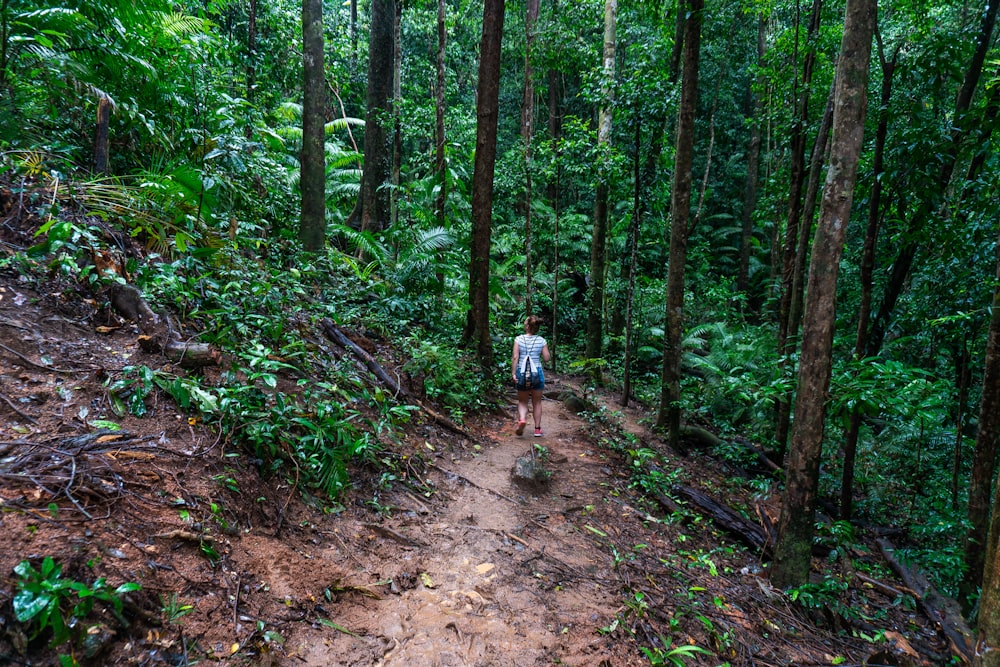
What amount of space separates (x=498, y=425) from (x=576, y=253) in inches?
479

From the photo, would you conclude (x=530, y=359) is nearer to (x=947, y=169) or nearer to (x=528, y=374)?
(x=528, y=374)

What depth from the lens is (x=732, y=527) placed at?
5.90 meters

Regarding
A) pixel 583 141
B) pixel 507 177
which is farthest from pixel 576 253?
pixel 583 141

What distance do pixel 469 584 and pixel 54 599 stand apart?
243 cm

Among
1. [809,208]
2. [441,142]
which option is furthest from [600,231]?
[809,208]

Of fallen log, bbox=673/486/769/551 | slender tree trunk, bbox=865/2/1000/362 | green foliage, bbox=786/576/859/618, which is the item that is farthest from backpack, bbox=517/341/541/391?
slender tree trunk, bbox=865/2/1000/362

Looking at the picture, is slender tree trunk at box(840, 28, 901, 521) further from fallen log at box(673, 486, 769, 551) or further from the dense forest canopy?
fallen log at box(673, 486, 769, 551)

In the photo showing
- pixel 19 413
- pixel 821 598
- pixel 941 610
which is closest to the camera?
pixel 19 413

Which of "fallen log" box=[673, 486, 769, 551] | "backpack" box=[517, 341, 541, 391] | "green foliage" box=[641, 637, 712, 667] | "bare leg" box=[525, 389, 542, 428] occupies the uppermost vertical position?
"backpack" box=[517, 341, 541, 391]

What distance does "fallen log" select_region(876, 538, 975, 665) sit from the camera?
465 cm

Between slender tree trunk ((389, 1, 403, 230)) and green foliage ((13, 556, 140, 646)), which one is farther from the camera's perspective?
slender tree trunk ((389, 1, 403, 230))

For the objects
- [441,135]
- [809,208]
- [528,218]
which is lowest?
[809,208]

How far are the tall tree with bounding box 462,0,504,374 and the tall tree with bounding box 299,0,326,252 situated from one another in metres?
2.63

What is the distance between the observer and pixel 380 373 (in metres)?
6.31
